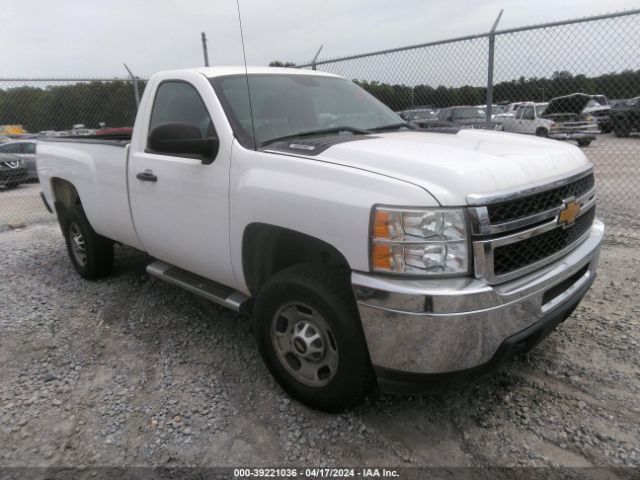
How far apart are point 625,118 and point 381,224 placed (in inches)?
663

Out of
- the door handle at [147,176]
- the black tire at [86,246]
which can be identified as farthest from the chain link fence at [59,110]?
the door handle at [147,176]

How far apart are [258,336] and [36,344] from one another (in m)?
2.00

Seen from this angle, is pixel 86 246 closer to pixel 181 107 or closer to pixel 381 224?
pixel 181 107

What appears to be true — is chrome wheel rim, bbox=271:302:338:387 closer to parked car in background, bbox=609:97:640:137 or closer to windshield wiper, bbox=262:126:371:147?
windshield wiper, bbox=262:126:371:147

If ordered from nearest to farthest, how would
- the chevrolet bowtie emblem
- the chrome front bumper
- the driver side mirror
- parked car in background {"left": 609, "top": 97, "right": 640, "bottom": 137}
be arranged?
the chrome front bumper, the chevrolet bowtie emblem, the driver side mirror, parked car in background {"left": 609, "top": 97, "right": 640, "bottom": 137}

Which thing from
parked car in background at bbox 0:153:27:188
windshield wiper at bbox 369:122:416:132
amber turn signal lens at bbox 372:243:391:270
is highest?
windshield wiper at bbox 369:122:416:132

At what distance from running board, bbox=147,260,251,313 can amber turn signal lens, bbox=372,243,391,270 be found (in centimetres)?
123

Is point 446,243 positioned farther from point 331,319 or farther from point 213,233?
point 213,233

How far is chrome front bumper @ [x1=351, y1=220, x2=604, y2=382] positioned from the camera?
2.10 m

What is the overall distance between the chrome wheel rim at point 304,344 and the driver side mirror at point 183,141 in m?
1.07

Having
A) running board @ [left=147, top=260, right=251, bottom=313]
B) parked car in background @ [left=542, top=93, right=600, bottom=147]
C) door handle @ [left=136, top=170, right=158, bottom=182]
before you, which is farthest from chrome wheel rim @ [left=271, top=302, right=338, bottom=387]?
parked car in background @ [left=542, top=93, right=600, bottom=147]

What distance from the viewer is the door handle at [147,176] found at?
3.50m

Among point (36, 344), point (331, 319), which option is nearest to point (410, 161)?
point (331, 319)

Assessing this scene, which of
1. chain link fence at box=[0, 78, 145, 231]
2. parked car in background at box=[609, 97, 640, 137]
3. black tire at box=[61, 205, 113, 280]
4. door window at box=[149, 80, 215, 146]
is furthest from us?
parked car in background at box=[609, 97, 640, 137]
